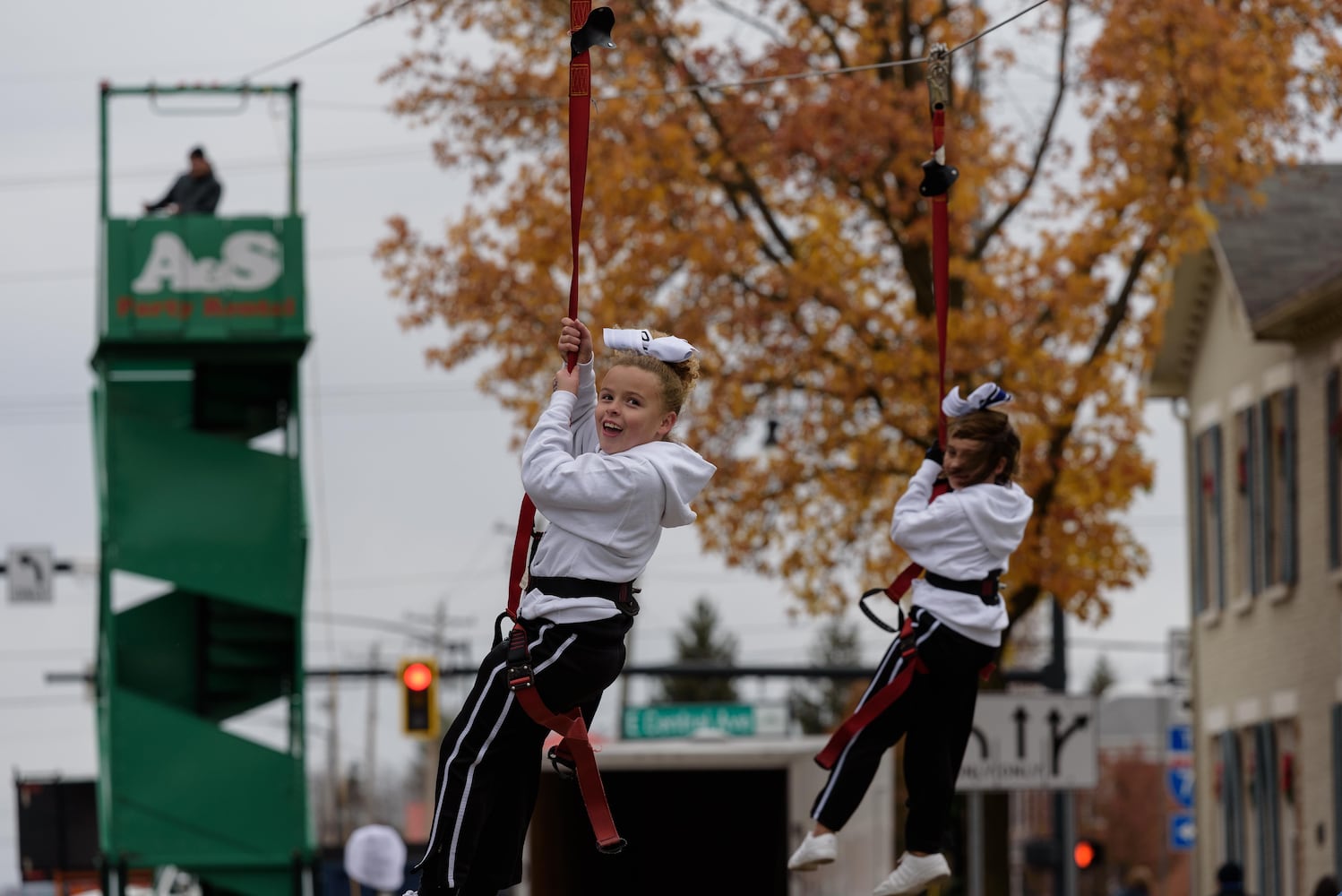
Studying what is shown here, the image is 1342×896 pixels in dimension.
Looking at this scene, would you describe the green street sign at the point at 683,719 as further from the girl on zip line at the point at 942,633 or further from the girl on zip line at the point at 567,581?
the girl on zip line at the point at 567,581

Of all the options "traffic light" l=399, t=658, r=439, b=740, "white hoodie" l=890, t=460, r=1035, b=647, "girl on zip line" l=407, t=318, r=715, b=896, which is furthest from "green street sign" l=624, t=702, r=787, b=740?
"girl on zip line" l=407, t=318, r=715, b=896

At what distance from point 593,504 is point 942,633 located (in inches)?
83.0

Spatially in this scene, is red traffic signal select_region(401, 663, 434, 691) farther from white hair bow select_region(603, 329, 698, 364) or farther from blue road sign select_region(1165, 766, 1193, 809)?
white hair bow select_region(603, 329, 698, 364)

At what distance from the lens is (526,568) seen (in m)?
8.34

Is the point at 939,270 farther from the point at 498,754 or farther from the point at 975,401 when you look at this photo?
the point at 498,754

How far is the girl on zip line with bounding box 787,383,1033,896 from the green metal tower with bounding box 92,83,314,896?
48.5 ft

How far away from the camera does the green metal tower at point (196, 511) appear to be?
23.6m

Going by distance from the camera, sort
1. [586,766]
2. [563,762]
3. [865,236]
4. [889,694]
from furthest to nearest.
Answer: [865,236] → [889,694] → [563,762] → [586,766]

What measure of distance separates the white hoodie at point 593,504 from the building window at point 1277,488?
20.0 metres

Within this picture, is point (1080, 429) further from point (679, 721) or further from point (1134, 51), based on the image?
point (679, 721)

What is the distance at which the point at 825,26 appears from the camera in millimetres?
22859

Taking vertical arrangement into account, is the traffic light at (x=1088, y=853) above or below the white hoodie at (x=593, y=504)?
below

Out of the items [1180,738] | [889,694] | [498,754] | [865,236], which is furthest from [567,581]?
[1180,738]

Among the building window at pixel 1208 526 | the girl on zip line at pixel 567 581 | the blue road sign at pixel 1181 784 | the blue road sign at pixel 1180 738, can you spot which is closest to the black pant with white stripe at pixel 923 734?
the girl on zip line at pixel 567 581
